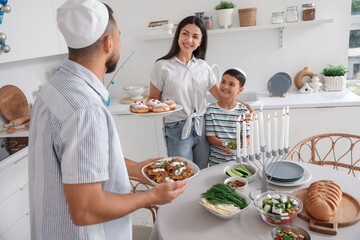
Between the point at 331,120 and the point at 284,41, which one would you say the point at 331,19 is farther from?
the point at 331,120

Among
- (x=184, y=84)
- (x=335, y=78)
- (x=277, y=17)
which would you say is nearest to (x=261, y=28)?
(x=277, y=17)

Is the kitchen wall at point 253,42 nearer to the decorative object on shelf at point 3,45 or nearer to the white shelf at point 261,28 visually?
the white shelf at point 261,28

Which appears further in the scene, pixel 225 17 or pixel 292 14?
pixel 225 17

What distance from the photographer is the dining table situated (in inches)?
45.1

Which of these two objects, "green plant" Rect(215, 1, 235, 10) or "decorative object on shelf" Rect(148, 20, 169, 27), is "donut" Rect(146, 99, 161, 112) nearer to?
"decorative object on shelf" Rect(148, 20, 169, 27)

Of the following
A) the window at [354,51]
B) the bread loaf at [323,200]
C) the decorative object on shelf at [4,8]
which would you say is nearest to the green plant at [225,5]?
the window at [354,51]

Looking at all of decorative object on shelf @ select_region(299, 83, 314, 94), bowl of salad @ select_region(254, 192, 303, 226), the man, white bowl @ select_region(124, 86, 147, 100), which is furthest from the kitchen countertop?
the man

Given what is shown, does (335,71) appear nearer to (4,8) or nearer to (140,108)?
(140,108)

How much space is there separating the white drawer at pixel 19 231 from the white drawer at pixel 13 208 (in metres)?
0.03

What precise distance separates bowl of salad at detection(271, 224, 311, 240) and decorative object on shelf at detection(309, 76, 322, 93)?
218 centimetres

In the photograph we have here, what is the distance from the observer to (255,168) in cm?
164

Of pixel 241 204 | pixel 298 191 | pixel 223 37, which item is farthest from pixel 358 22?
pixel 241 204

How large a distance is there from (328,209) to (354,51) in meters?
2.52

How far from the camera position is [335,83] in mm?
2906
